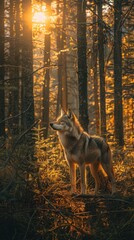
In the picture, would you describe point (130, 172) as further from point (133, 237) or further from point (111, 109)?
point (111, 109)

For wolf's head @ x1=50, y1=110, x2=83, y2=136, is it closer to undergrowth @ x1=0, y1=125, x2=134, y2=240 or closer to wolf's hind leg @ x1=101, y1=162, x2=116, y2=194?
wolf's hind leg @ x1=101, y1=162, x2=116, y2=194

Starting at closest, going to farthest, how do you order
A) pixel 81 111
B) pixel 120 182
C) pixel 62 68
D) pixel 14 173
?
pixel 14 173, pixel 120 182, pixel 81 111, pixel 62 68

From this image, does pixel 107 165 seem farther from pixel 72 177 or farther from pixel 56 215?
pixel 56 215

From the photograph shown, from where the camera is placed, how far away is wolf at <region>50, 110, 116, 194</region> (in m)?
10.2

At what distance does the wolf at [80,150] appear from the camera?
10195 millimetres

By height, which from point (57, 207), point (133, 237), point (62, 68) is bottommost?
point (133, 237)

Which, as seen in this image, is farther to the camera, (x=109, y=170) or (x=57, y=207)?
(x=109, y=170)

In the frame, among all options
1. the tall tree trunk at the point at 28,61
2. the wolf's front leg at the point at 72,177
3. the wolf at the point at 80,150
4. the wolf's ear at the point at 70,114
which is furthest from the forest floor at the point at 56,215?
the tall tree trunk at the point at 28,61

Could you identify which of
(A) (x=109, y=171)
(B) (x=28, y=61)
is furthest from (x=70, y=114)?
(B) (x=28, y=61)

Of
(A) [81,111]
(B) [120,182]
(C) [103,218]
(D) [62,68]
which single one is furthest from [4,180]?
(D) [62,68]

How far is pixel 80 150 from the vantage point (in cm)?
1028

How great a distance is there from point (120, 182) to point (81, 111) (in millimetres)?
4319

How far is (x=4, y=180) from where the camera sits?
820 cm

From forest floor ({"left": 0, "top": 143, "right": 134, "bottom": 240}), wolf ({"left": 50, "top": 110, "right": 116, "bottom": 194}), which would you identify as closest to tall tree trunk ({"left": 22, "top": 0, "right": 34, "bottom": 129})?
wolf ({"left": 50, "top": 110, "right": 116, "bottom": 194})
